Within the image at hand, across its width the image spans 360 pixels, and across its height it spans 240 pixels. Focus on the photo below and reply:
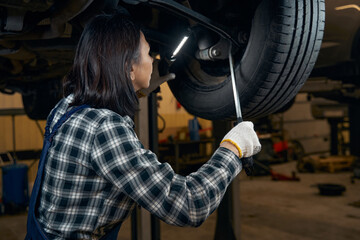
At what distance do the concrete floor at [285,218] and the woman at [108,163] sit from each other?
8.91 ft

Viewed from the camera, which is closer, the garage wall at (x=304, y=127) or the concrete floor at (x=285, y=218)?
the concrete floor at (x=285, y=218)

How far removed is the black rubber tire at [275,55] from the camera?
1.15 metres

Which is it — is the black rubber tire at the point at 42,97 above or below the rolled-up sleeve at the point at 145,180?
above

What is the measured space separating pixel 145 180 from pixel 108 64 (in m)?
0.31

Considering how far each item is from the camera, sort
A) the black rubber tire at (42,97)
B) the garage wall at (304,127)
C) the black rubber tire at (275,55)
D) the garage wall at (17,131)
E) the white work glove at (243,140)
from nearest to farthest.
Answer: the white work glove at (243,140), the black rubber tire at (275,55), the black rubber tire at (42,97), the garage wall at (17,131), the garage wall at (304,127)

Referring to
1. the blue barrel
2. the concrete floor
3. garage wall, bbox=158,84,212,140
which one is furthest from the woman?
garage wall, bbox=158,84,212,140

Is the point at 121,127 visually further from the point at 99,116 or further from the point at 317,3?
the point at 317,3

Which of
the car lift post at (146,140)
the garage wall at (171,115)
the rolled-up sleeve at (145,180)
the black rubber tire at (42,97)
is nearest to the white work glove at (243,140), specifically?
the rolled-up sleeve at (145,180)

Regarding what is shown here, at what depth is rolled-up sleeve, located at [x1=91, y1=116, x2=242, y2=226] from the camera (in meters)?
0.77

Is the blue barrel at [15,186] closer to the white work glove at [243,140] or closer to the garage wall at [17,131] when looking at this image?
the garage wall at [17,131]

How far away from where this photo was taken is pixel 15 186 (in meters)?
4.41

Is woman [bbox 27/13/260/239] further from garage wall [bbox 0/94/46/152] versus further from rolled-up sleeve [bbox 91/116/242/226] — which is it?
garage wall [bbox 0/94/46/152]

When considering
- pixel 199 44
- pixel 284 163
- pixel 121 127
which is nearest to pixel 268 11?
pixel 199 44

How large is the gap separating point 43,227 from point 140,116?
1.53 metres
